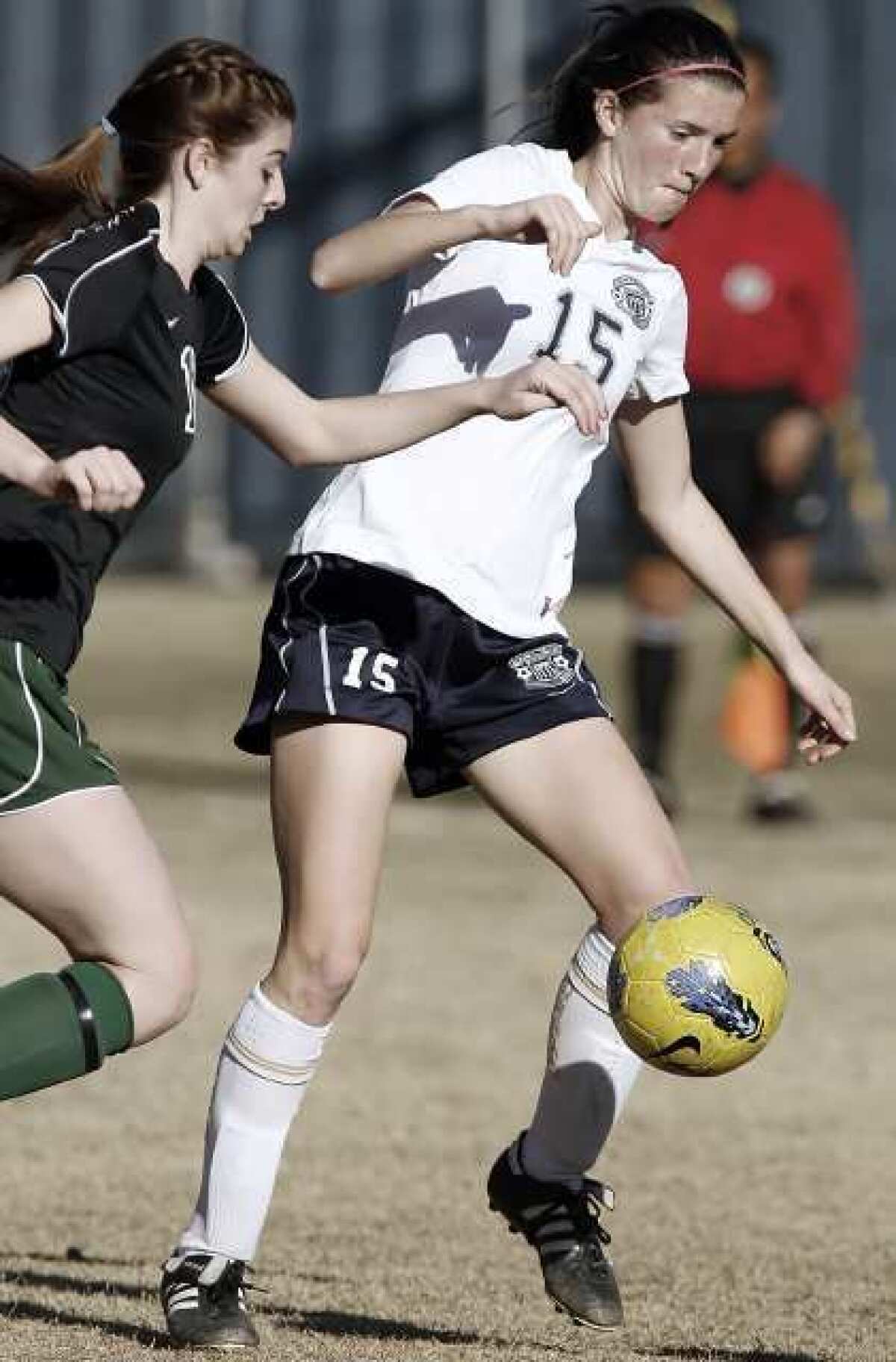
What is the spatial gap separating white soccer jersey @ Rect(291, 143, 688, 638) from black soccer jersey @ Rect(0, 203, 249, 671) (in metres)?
0.46

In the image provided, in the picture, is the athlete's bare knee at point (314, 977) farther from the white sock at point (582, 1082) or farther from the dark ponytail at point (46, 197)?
the dark ponytail at point (46, 197)

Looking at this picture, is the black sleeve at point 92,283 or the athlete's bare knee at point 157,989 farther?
the athlete's bare knee at point 157,989

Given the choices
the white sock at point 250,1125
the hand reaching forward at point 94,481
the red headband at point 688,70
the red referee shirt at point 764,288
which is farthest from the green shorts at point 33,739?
the red referee shirt at point 764,288

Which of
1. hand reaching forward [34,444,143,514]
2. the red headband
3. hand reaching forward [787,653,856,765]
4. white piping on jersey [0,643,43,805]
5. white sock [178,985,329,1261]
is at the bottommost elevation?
white sock [178,985,329,1261]

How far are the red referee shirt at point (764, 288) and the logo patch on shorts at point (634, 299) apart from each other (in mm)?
5958

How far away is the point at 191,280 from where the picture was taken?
487 cm

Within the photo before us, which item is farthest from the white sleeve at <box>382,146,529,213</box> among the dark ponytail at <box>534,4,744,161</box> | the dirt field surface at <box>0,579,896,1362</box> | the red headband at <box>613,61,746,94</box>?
the dirt field surface at <box>0,579,896,1362</box>

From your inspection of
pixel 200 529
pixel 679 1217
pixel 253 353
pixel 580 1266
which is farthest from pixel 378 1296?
pixel 200 529

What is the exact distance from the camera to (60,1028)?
4652mm

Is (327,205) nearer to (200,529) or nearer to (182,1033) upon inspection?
(200,529)

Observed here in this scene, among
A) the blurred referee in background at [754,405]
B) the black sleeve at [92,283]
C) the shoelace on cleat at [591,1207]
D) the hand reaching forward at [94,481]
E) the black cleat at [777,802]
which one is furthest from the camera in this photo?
the blurred referee in background at [754,405]

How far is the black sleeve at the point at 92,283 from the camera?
4578 millimetres

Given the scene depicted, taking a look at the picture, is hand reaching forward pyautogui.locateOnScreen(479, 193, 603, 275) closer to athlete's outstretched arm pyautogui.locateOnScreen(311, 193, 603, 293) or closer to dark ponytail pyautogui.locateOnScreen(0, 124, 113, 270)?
athlete's outstretched arm pyautogui.locateOnScreen(311, 193, 603, 293)

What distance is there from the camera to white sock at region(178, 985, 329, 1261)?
16.2ft
